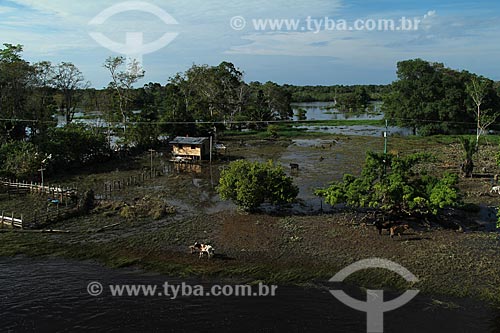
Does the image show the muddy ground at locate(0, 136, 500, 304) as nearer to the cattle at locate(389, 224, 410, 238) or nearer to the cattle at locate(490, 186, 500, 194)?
the cattle at locate(389, 224, 410, 238)

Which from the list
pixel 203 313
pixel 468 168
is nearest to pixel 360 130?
pixel 468 168

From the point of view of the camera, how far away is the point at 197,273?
16.0m

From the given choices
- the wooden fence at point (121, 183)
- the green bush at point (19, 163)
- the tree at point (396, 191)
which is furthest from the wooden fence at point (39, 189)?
the tree at point (396, 191)

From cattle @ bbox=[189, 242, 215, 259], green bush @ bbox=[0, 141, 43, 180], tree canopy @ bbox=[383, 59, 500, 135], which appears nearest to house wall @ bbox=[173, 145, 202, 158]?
green bush @ bbox=[0, 141, 43, 180]

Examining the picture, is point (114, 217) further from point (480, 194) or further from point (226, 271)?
point (480, 194)

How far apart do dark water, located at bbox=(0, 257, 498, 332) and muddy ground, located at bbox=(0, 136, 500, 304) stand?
132 cm

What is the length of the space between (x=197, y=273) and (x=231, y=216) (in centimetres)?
698

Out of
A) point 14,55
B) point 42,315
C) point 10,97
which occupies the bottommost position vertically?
point 42,315

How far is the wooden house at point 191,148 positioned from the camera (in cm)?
3950

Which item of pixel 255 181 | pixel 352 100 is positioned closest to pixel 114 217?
pixel 255 181

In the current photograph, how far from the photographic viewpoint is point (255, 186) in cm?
2214

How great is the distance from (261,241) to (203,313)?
6.12 meters

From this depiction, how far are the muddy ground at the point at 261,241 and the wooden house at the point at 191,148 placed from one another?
34.9ft

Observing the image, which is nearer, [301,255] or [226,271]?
[226,271]
